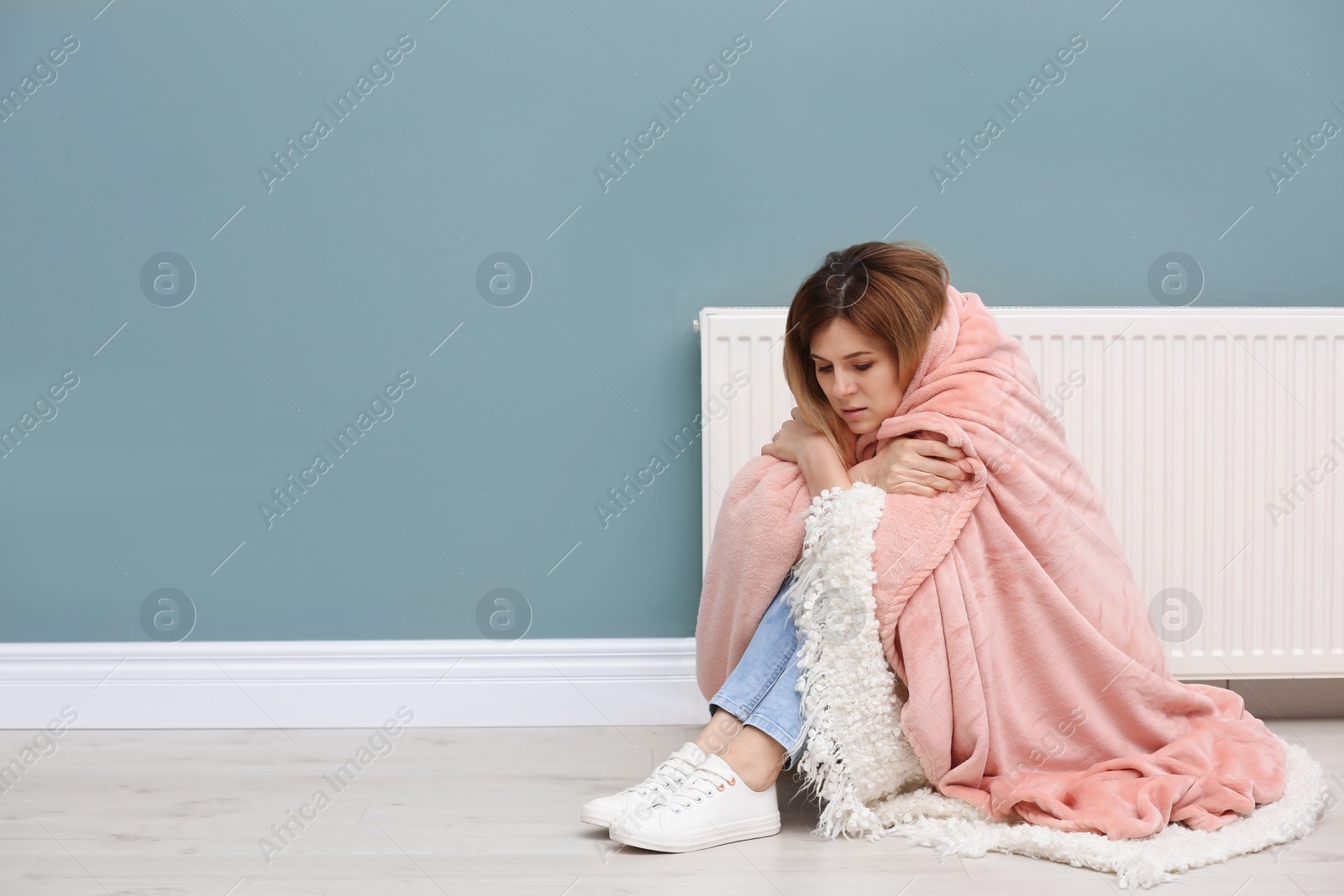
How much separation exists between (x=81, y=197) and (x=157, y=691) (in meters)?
0.90

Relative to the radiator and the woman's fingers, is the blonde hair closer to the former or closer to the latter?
the woman's fingers

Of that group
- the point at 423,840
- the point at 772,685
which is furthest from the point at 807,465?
the point at 423,840

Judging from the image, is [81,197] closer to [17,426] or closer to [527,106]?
[17,426]

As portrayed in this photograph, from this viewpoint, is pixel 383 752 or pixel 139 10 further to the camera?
pixel 139 10

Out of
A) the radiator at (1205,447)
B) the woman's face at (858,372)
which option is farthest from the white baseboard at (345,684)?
the woman's face at (858,372)

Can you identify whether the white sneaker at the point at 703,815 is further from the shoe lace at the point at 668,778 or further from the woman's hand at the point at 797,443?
the woman's hand at the point at 797,443

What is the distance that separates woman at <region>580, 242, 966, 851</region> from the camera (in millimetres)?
1234

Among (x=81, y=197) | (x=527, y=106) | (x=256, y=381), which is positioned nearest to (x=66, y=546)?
(x=256, y=381)

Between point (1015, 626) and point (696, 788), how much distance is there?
48 centimetres

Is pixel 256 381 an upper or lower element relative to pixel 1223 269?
lower

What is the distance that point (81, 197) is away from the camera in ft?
5.74

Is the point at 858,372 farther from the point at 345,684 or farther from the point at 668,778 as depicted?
the point at 345,684

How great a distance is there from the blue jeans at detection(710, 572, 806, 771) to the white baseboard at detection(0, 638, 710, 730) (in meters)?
0.48

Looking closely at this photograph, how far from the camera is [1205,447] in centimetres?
166
